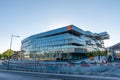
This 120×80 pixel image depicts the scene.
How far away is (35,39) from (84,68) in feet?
252

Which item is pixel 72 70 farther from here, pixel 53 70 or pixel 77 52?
pixel 77 52

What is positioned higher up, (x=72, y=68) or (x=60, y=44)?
(x=60, y=44)

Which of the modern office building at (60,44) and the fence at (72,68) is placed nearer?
the fence at (72,68)

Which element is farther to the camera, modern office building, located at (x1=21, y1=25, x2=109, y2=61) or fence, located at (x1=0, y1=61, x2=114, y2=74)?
modern office building, located at (x1=21, y1=25, x2=109, y2=61)

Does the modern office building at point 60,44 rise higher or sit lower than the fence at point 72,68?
higher

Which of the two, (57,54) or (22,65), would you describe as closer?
(22,65)

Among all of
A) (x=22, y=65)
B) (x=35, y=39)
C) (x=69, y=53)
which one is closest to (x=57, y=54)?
(x=69, y=53)

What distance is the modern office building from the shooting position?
242ft

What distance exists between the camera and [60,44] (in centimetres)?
7594

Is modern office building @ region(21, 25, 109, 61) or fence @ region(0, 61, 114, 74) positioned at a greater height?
modern office building @ region(21, 25, 109, 61)

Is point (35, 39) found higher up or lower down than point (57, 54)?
higher up

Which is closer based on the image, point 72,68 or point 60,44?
point 72,68

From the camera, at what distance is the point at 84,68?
65.1ft

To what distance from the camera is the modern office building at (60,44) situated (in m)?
73.8
